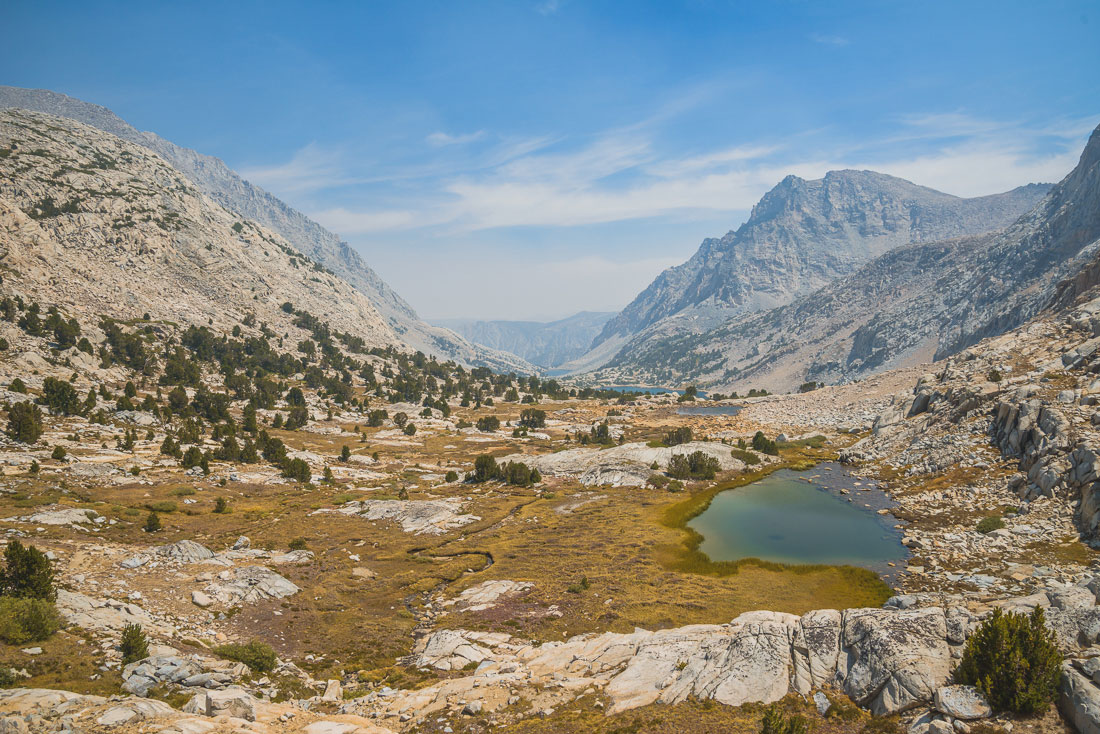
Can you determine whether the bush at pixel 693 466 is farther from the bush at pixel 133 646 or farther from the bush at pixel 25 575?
the bush at pixel 25 575

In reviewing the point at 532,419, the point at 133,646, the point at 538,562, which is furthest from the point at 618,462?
the point at 133,646

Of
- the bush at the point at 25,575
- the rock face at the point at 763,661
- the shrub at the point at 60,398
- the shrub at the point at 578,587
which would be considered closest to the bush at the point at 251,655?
the rock face at the point at 763,661

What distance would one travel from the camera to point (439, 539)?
53.8 metres

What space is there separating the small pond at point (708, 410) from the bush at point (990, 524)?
118 meters

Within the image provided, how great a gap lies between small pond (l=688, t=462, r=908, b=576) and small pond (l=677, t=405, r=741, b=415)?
88995 mm

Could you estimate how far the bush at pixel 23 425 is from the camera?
5528 centimetres

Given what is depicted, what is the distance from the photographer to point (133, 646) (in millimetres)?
21750

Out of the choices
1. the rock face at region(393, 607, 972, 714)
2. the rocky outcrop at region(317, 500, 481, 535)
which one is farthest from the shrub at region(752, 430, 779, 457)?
the rock face at region(393, 607, 972, 714)

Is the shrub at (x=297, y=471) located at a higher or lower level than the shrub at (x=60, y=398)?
lower

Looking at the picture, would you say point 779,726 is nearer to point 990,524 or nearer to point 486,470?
A: point 990,524

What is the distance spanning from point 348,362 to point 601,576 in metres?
172

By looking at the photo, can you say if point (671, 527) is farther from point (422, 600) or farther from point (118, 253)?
point (118, 253)

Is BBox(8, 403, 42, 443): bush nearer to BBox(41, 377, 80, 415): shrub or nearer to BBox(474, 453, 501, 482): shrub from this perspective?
BBox(41, 377, 80, 415): shrub

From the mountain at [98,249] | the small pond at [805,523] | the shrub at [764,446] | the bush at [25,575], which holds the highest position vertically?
the mountain at [98,249]
